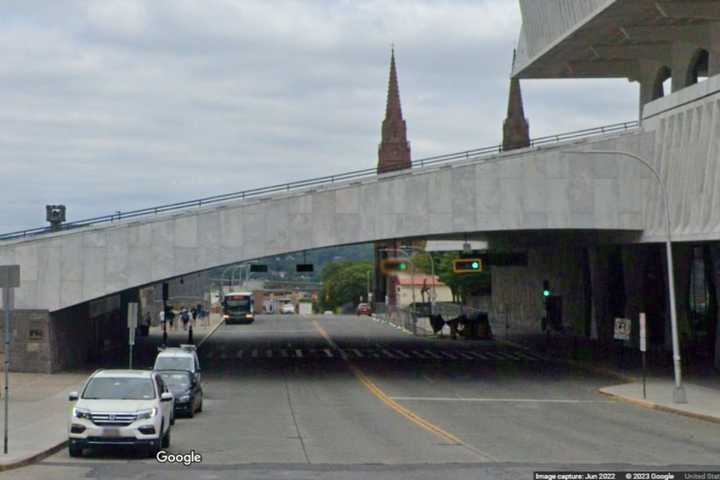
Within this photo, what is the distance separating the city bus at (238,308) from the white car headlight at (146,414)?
280 ft

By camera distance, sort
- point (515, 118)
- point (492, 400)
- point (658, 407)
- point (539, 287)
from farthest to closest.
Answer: point (515, 118)
point (539, 287)
point (492, 400)
point (658, 407)

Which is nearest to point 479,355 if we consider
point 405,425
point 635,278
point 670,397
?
point 635,278

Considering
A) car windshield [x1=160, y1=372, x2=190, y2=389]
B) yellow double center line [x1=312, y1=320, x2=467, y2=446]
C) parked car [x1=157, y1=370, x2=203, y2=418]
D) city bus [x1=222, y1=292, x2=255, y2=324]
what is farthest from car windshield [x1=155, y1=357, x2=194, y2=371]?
city bus [x1=222, y1=292, x2=255, y2=324]

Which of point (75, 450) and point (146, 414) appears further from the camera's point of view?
point (75, 450)

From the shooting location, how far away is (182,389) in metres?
31.4

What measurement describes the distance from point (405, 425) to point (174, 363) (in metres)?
8.31

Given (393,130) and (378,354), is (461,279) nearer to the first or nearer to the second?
(393,130)

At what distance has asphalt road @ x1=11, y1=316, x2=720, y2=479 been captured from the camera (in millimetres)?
20562

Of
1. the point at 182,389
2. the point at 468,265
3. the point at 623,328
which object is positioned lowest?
the point at 182,389

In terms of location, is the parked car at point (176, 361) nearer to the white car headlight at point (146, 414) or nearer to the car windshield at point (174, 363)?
the car windshield at point (174, 363)

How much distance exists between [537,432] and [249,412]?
29.9ft

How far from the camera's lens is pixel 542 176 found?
1866 inches

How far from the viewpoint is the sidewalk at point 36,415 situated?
22.1m

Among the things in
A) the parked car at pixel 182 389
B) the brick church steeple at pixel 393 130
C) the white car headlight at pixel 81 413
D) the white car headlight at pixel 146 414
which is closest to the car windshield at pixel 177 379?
the parked car at pixel 182 389
